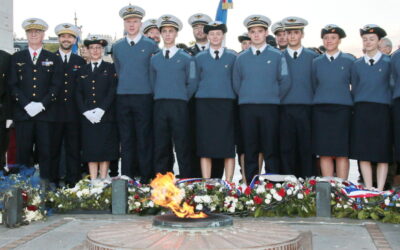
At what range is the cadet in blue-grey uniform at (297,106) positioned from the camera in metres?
7.63

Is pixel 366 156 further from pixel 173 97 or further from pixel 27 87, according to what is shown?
pixel 27 87

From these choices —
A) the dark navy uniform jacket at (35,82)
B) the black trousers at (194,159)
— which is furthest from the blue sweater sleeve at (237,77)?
the dark navy uniform jacket at (35,82)

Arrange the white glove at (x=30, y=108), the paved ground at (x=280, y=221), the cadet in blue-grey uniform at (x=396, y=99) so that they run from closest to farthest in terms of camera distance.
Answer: the paved ground at (x=280, y=221), the cadet in blue-grey uniform at (x=396, y=99), the white glove at (x=30, y=108)

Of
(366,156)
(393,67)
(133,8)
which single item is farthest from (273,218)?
(133,8)

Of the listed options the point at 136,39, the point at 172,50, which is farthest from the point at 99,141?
the point at 172,50

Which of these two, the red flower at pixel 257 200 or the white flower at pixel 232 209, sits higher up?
the red flower at pixel 257 200

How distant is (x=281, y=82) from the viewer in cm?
753

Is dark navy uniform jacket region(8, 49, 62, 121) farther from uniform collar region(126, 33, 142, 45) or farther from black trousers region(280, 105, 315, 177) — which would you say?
black trousers region(280, 105, 315, 177)

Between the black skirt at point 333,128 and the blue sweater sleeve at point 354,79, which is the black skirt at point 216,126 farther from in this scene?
the blue sweater sleeve at point 354,79

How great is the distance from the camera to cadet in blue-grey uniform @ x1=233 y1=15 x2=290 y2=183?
7.46 meters

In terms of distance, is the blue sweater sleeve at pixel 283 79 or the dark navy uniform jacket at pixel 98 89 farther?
the dark navy uniform jacket at pixel 98 89

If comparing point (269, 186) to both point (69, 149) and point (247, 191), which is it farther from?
point (69, 149)

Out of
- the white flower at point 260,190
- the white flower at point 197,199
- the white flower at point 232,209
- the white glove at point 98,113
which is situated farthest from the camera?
the white glove at point 98,113

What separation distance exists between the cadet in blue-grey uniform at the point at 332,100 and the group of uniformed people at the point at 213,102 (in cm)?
1
